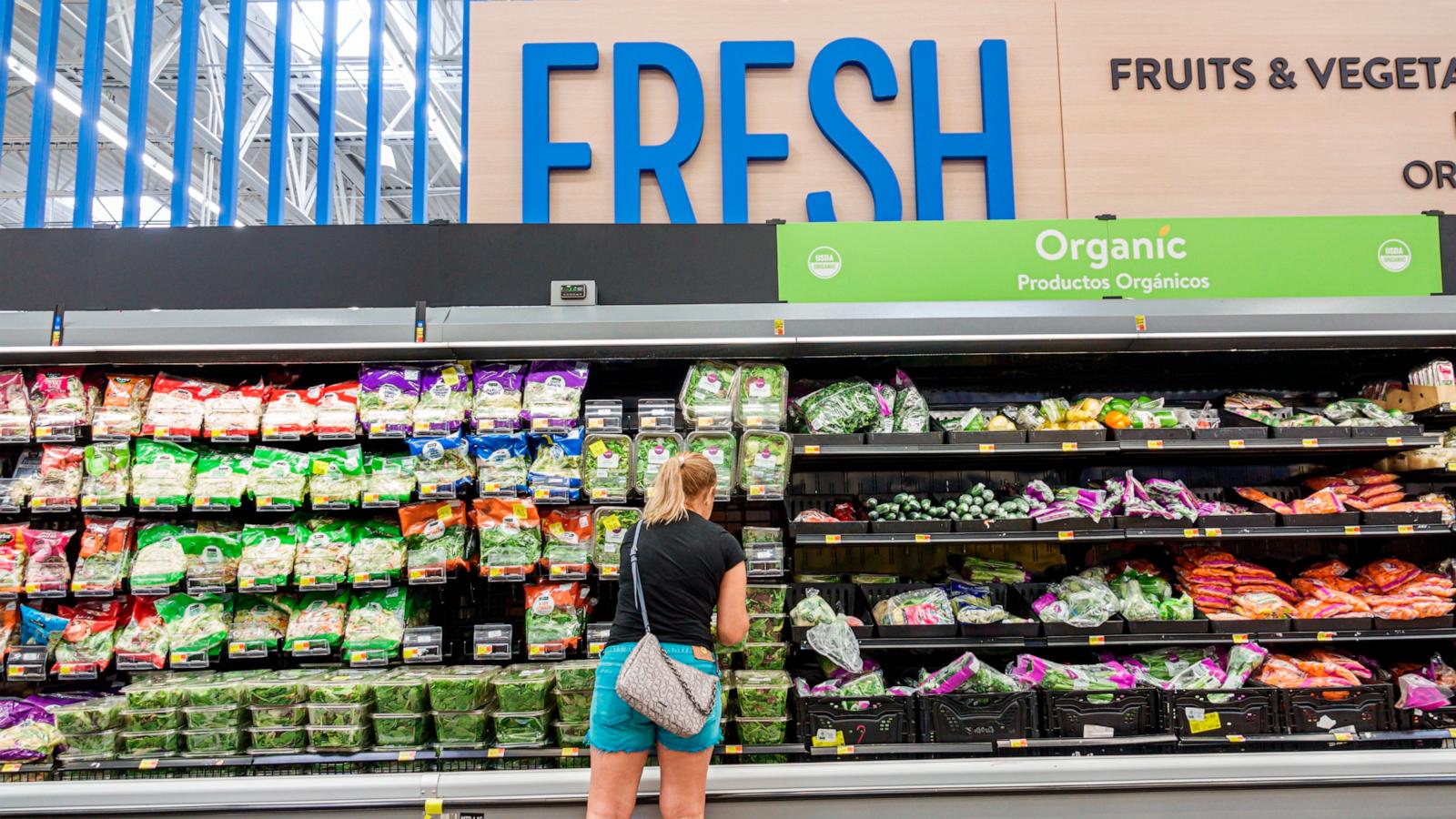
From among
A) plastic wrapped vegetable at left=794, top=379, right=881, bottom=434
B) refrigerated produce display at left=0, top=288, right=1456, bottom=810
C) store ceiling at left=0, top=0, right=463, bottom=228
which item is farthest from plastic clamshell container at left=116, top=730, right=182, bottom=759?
store ceiling at left=0, top=0, right=463, bottom=228

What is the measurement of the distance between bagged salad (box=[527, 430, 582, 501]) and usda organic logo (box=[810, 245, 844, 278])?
44.4 inches

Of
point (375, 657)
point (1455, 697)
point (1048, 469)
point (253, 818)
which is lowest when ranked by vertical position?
point (253, 818)

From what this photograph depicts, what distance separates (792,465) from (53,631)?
306 cm

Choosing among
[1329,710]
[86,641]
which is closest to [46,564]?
[86,641]

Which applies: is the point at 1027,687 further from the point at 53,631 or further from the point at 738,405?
the point at 53,631

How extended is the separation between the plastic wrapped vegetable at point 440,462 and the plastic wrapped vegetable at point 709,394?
890mm

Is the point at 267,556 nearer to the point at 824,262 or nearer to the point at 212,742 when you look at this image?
the point at 212,742

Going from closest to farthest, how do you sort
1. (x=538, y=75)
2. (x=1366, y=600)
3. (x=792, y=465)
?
(x=1366, y=600) < (x=792, y=465) < (x=538, y=75)

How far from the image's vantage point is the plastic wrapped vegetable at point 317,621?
3.16 m

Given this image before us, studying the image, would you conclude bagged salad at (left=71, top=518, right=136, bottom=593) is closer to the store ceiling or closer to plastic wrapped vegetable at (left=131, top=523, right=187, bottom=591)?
plastic wrapped vegetable at (left=131, top=523, right=187, bottom=591)

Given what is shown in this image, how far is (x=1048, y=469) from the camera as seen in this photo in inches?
148

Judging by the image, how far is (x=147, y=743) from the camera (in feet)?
9.78

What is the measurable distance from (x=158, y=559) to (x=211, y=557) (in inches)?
7.4

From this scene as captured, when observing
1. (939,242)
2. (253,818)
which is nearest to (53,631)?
(253,818)
